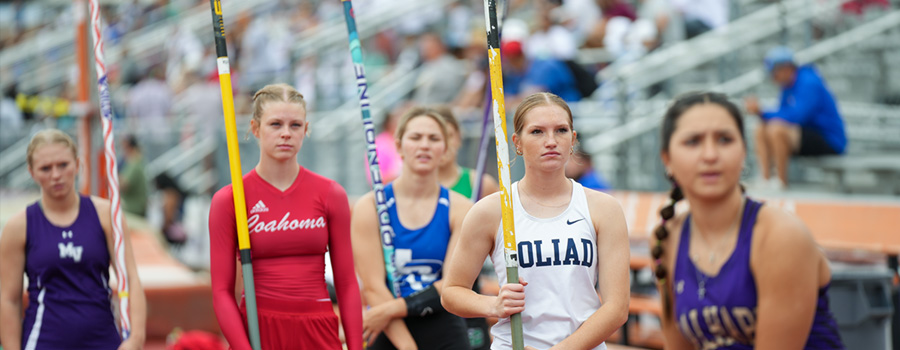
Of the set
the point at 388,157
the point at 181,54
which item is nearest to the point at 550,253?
the point at 388,157

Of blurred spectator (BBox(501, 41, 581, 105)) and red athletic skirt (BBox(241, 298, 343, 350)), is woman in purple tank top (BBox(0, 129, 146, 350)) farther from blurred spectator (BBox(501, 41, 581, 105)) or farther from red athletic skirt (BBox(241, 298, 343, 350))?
blurred spectator (BBox(501, 41, 581, 105))

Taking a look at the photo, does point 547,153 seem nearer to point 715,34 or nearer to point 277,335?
point 277,335

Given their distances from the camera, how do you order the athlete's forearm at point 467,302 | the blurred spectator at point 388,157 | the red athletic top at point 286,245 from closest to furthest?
the athlete's forearm at point 467,302 < the red athletic top at point 286,245 < the blurred spectator at point 388,157

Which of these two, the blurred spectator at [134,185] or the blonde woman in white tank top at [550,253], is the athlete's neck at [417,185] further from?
the blurred spectator at [134,185]

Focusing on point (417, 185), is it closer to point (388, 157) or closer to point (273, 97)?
point (273, 97)

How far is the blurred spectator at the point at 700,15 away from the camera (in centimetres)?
1188

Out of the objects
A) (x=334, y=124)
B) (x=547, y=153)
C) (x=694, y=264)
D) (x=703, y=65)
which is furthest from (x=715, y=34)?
(x=694, y=264)

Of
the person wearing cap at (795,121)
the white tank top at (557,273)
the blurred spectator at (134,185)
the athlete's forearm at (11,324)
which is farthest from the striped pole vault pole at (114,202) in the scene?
the blurred spectator at (134,185)

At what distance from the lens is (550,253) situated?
141 inches

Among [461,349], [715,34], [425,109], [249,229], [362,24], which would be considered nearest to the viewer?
[249,229]

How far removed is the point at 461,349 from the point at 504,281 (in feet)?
3.78

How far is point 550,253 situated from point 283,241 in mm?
1134

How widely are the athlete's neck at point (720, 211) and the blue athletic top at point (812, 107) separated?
7.11 metres

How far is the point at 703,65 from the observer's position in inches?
466
